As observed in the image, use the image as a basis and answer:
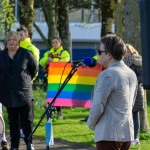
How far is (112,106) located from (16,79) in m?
3.92

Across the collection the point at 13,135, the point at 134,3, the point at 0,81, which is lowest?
the point at 13,135

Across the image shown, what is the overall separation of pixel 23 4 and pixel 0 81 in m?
Answer: 9.28

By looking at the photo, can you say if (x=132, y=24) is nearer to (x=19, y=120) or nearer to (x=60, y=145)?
(x=60, y=145)

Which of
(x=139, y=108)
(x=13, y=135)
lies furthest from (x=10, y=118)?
(x=139, y=108)

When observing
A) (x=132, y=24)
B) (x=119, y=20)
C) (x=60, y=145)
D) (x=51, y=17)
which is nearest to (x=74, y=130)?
(x=60, y=145)

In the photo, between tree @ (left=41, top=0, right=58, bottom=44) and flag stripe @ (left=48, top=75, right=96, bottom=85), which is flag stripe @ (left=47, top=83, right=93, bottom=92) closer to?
flag stripe @ (left=48, top=75, right=96, bottom=85)

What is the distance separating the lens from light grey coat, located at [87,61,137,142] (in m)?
6.05

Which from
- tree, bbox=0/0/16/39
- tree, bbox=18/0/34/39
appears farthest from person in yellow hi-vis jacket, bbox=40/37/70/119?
tree, bbox=0/0/16/39

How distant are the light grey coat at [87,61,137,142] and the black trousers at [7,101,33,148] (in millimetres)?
3877

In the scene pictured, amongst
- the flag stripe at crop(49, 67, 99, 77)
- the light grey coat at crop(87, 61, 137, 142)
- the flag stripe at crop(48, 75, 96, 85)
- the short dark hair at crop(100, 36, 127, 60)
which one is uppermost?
the short dark hair at crop(100, 36, 127, 60)

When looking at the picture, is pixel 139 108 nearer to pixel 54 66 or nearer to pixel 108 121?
pixel 54 66

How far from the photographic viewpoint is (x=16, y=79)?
387 inches

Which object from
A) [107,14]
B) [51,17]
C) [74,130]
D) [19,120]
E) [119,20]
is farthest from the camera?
[51,17]

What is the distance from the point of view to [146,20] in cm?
445
